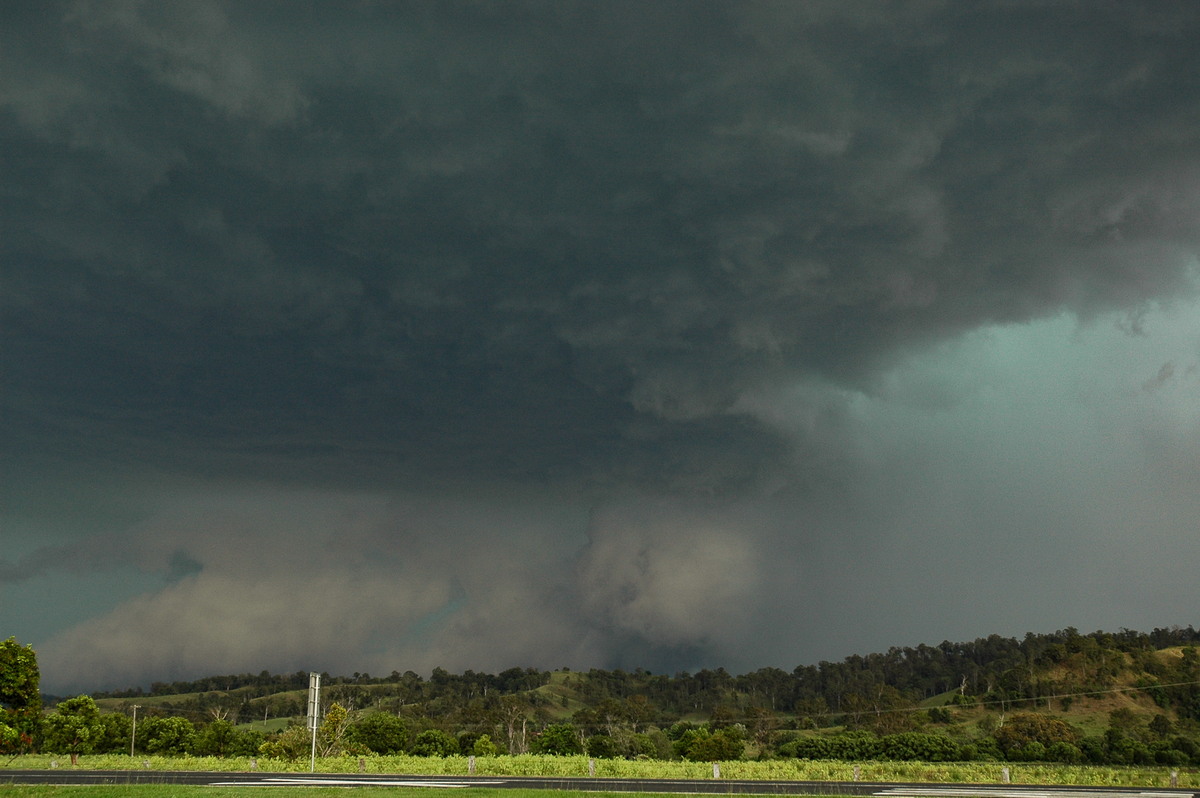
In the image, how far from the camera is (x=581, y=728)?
162 meters

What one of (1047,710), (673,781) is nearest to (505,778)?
(673,781)

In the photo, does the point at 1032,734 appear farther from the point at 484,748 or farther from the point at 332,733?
the point at 332,733

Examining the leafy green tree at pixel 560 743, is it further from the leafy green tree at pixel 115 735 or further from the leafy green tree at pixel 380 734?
the leafy green tree at pixel 115 735

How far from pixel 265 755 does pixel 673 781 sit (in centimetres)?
4283

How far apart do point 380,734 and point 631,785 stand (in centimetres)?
6426

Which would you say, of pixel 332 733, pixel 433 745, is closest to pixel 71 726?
pixel 332 733

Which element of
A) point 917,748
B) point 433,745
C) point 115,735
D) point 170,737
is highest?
point 170,737

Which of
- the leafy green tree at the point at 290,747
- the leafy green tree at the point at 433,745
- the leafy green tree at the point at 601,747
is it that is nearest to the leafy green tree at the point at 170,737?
the leafy green tree at the point at 433,745

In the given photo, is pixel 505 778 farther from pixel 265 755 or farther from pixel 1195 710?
pixel 1195 710

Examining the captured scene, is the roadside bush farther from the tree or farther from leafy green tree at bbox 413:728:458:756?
the tree

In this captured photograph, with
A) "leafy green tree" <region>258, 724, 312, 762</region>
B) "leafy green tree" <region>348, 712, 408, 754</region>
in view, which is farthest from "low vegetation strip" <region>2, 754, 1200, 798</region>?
"leafy green tree" <region>348, 712, 408, 754</region>

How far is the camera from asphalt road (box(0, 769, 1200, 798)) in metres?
45.7

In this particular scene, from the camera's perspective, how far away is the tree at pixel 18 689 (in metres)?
45.4

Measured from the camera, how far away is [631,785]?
4950 cm
